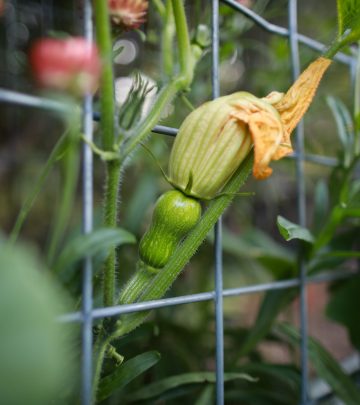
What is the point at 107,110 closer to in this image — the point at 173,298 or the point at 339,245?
the point at 173,298

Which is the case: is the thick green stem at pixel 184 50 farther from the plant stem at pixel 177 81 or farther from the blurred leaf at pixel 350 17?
the blurred leaf at pixel 350 17

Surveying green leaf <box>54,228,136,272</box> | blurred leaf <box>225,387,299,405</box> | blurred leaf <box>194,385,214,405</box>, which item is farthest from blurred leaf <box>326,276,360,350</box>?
green leaf <box>54,228,136,272</box>

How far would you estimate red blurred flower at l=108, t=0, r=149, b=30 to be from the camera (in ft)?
1.53

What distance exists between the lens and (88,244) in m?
0.35

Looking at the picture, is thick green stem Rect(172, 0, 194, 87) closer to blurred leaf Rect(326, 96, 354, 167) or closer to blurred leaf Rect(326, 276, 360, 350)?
blurred leaf Rect(326, 96, 354, 167)

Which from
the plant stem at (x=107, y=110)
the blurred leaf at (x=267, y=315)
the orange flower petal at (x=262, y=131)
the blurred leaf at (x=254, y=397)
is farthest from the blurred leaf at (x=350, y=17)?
the blurred leaf at (x=254, y=397)

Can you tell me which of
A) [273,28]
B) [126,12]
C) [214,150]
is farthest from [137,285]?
[273,28]

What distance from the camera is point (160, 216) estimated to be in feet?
1.43

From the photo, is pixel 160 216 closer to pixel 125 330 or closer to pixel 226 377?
pixel 125 330

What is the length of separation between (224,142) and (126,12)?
0.18 meters

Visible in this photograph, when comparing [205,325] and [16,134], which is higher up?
[16,134]

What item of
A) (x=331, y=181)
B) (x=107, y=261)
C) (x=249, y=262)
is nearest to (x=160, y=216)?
(x=107, y=261)

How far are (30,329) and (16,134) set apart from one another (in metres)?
1.45

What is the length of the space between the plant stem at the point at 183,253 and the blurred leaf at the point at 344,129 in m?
0.32
